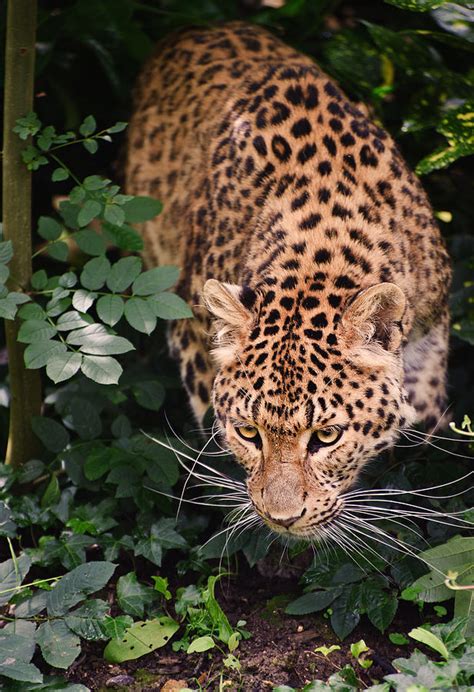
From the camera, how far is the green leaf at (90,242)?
5.26 meters

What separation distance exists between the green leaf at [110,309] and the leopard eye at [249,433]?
2.55 ft

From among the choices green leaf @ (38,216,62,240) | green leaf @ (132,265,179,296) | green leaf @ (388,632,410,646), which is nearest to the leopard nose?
green leaf @ (388,632,410,646)

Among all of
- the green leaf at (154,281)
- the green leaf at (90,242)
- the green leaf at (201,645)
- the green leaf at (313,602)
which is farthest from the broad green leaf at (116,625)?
the green leaf at (90,242)

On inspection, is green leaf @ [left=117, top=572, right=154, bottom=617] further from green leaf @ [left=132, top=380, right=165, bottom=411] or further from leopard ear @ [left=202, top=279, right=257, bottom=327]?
leopard ear @ [left=202, top=279, right=257, bottom=327]

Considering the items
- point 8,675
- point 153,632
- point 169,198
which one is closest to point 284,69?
point 169,198

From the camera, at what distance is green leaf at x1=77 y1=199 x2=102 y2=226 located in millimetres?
4934

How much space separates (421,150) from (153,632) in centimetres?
394

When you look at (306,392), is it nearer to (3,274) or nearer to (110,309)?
(110,309)

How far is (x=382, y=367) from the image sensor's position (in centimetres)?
449

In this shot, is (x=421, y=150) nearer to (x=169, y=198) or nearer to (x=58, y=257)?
(x=169, y=198)

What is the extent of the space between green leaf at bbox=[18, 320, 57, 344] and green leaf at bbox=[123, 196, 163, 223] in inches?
33.7

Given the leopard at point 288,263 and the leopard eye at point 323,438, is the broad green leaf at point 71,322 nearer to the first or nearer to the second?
the leopard at point 288,263

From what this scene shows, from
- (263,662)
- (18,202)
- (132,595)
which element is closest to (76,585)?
(132,595)

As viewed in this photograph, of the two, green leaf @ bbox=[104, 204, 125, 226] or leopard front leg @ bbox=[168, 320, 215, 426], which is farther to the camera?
leopard front leg @ bbox=[168, 320, 215, 426]
